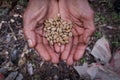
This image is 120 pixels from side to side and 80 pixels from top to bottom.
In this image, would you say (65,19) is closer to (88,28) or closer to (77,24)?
(77,24)

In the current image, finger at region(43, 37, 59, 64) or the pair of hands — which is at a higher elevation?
the pair of hands

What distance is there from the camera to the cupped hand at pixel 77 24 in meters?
1.85

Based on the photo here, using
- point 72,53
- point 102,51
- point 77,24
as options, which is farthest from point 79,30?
point 102,51

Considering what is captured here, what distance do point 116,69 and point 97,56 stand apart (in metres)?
0.21

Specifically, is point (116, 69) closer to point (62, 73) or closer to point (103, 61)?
point (103, 61)

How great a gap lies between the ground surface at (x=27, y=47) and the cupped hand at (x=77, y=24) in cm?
47

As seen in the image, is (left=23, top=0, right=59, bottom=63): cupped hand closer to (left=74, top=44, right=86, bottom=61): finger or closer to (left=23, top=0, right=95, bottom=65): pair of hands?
(left=23, top=0, right=95, bottom=65): pair of hands

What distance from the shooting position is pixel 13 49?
249 cm

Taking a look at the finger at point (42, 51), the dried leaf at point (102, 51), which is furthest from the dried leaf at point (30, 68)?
the finger at point (42, 51)

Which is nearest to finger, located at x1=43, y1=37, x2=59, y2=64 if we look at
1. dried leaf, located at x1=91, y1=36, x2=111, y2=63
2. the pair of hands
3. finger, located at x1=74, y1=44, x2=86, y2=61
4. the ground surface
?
the pair of hands

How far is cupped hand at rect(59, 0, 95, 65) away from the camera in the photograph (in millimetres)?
1847

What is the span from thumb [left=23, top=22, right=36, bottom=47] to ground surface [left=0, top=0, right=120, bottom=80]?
0.64 meters

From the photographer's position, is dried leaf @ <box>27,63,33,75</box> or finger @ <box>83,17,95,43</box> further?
dried leaf @ <box>27,63,33,75</box>

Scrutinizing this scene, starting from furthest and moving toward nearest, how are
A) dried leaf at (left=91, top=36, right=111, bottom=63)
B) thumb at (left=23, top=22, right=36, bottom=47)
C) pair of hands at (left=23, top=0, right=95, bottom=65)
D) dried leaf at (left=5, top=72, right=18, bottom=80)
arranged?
dried leaf at (left=91, top=36, right=111, bottom=63) < dried leaf at (left=5, top=72, right=18, bottom=80) < pair of hands at (left=23, top=0, right=95, bottom=65) < thumb at (left=23, top=22, right=36, bottom=47)
